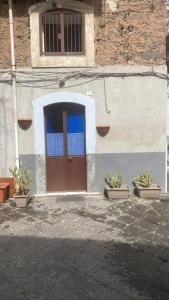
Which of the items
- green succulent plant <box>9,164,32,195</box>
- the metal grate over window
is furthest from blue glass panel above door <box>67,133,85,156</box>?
the metal grate over window

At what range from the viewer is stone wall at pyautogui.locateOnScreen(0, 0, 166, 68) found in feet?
32.5

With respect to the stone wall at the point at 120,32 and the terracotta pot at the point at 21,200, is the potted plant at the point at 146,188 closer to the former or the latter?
the terracotta pot at the point at 21,200

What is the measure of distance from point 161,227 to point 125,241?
120 cm

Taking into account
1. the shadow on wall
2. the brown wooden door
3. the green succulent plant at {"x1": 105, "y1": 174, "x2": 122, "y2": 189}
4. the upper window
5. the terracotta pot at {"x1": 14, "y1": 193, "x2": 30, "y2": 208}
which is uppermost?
the upper window

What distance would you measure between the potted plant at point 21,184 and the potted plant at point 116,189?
236 cm

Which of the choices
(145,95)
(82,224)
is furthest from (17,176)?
(145,95)

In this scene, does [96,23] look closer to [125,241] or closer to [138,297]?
[125,241]

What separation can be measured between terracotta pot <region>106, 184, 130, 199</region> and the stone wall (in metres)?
3.81

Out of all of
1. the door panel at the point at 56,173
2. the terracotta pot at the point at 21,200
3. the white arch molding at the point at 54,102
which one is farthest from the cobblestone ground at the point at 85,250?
the white arch molding at the point at 54,102

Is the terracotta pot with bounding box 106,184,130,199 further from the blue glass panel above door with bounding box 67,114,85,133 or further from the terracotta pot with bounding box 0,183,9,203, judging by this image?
the terracotta pot with bounding box 0,183,9,203

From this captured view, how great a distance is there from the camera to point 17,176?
960cm

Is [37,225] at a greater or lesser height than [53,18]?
lesser

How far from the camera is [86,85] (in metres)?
10.1

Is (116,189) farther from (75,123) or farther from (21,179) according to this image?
(21,179)
